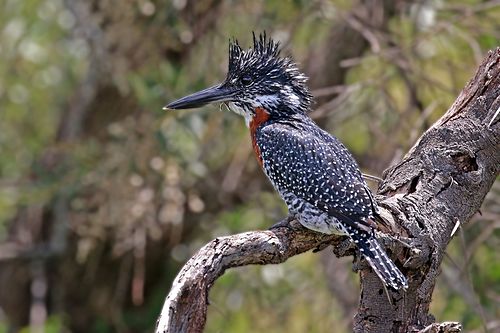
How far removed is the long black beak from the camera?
444 centimetres

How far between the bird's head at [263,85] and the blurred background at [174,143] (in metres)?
1.01

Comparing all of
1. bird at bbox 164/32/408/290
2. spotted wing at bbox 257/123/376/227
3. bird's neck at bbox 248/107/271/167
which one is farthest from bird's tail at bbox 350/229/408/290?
bird's neck at bbox 248/107/271/167

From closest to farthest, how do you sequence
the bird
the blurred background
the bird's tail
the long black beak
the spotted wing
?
the bird's tail < the bird < the spotted wing < the long black beak < the blurred background

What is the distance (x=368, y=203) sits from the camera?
363 centimetres

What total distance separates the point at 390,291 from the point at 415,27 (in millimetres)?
2975

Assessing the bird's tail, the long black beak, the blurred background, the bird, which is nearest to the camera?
the bird's tail

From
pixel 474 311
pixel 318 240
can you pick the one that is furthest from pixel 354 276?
pixel 318 240

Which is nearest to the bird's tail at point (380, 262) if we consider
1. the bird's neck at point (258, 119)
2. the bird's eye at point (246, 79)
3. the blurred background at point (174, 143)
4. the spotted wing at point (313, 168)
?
the spotted wing at point (313, 168)

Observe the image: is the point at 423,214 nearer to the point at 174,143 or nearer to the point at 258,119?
the point at 258,119

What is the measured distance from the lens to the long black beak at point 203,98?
4441 millimetres

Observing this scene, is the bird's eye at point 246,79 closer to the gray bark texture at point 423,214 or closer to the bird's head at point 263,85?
the bird's head at point 263,85

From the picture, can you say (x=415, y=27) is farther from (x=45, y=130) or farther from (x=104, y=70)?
(x=45, y=130)

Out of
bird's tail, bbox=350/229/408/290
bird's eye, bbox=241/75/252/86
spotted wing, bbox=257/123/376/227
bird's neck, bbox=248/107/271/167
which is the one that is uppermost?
bird's eye, bbox=241/75/252/86

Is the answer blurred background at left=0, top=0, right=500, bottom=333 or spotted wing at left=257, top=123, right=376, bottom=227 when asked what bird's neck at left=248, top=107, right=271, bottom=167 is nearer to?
spotted wing at left=257, top=123, right=376, bottom=227
